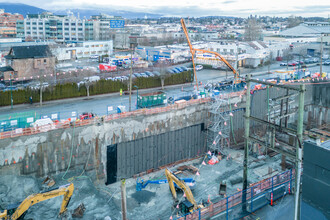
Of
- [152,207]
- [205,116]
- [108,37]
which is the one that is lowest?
[152,207]

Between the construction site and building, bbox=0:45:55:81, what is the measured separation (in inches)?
881

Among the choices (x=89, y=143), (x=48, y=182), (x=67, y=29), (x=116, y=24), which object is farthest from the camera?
(x=67, y=29)

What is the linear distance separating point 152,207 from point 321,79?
24496 millimetres

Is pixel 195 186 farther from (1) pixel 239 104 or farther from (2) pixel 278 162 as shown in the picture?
(1) pixel 239 104

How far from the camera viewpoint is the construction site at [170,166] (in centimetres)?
1364

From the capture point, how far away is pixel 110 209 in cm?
1631

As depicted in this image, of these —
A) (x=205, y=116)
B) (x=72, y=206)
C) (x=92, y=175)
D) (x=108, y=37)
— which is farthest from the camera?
(x=108, y=37)

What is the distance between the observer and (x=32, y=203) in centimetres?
1391

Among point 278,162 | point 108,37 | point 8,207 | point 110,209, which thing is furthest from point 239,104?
point 108,37

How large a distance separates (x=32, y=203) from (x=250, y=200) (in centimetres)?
980

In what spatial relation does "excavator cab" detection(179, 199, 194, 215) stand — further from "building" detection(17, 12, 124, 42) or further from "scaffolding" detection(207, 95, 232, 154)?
"building" detection(17, 12, 124, 42)

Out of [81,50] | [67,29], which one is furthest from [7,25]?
[81,50]

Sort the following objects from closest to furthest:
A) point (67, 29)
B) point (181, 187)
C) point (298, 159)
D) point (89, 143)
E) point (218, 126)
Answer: point (298, 159)
point (181, 187)
point (89, 143)
point (218, 126)
point (67, 29)

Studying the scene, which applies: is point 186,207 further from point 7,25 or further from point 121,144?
point 7,25
